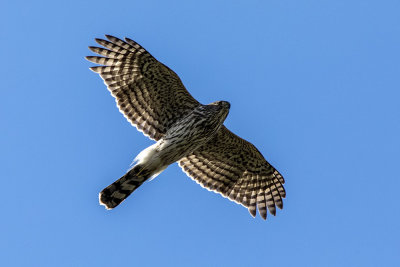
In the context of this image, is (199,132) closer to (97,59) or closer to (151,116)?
(151,116)

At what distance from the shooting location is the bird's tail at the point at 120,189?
12359 millimetres

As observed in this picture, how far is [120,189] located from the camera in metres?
12.4

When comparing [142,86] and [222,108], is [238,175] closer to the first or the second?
[222,108]

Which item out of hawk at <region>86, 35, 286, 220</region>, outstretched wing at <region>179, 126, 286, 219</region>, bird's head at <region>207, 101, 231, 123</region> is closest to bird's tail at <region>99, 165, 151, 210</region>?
hawk at <region>86, 35, 286, 220</region>

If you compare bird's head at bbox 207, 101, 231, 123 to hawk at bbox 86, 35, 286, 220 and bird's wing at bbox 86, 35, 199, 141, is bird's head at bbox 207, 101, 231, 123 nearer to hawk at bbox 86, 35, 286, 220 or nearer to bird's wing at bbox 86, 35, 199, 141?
hawk at bbox 86, 35, 286, 220

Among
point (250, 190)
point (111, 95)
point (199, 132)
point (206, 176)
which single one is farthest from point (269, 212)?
point (111, 95)

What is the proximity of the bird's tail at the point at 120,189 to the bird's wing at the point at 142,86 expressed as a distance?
1.09 m

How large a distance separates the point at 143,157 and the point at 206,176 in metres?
2.17

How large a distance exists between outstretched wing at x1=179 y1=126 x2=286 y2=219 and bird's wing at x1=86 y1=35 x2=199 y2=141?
130cm

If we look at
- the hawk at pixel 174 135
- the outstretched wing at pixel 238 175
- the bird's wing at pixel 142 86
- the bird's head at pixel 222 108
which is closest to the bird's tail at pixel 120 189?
the hawk at pixel 174 135

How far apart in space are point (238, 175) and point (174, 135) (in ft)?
7.48

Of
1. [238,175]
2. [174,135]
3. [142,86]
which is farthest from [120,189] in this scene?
[238,175]

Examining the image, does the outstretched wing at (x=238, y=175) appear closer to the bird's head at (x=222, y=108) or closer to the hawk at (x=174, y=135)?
the hawk at (x=174, y=135)

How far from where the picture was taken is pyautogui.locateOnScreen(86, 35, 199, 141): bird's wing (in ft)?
42.9
